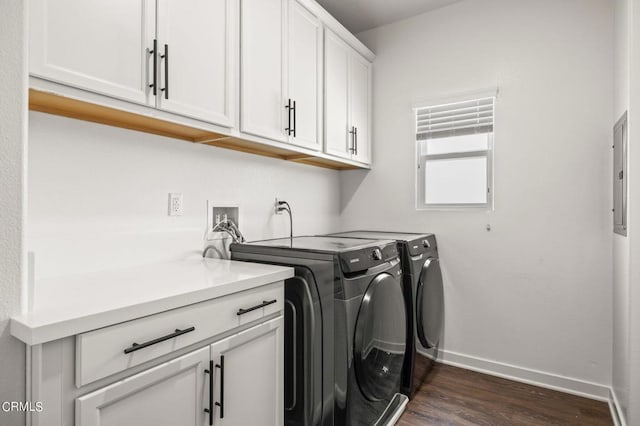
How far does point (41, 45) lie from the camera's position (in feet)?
3.64

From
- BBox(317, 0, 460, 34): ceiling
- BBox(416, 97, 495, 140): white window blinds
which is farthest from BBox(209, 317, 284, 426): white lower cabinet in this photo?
BBox(317, 0, 460, 34): ceiling

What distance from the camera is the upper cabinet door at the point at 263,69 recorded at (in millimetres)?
1829

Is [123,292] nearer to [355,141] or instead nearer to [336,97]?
Answer: [336,97]

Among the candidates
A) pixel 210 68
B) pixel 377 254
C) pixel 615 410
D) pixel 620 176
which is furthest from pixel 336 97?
pixel 615 410

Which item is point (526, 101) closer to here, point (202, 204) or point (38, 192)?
point (202, 204)

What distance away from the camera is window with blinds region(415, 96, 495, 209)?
2715 millimetres

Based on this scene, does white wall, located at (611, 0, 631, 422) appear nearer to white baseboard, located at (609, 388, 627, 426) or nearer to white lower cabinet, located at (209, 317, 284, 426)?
white baseboard, located at (609, 388, 627, 426)

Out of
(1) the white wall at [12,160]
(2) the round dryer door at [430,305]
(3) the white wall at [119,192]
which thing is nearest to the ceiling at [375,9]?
(3) the white wall at [119,192]

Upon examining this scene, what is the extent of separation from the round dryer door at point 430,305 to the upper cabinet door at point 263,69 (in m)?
1.34

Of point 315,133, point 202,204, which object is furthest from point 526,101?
point 202,204

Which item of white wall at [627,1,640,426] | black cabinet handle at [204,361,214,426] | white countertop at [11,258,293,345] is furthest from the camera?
white wall at [627,1,640,426]

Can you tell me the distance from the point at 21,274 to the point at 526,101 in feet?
9.60

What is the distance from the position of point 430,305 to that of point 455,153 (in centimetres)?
122

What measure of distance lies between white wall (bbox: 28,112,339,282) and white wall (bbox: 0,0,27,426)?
0.46 metres
